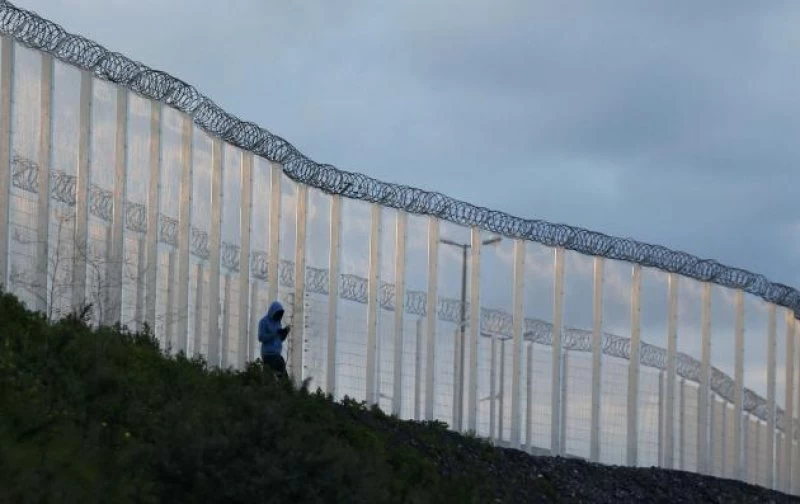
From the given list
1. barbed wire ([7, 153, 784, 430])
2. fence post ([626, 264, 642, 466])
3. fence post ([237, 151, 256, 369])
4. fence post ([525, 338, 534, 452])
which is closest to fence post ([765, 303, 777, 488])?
barbed wire ([7, 153, 784, 430])

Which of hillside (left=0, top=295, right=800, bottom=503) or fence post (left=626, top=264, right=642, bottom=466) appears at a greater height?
fence post (left=626, top=264, right=642, bottom=466)

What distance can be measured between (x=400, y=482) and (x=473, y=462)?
171 inches

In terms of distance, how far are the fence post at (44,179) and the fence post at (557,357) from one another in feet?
32.0

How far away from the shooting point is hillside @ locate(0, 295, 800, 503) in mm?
13062

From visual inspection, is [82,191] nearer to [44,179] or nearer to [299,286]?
[44,179]

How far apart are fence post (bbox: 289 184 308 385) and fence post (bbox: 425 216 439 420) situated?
2099mm

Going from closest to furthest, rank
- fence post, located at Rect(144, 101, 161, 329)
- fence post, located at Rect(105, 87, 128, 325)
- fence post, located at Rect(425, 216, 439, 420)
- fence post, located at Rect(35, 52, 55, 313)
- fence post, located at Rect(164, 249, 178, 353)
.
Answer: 1. fence post, located at Rect(35, 52, 55, 313)
2. fence post, located at Rect(105, 87, 128, 325)
3. fence post, located at Rect(144, 101, 161, 329)
4. fence post, located at Rect(164, 249, 178, 353)
5. fence post, located at Rect(425, 216, 439, 420)

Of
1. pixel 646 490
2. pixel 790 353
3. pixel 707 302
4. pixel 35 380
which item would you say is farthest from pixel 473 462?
pixel 790 353

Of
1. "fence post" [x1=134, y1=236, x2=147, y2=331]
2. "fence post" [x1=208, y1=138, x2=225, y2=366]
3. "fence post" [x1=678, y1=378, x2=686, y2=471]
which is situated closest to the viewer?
"fence post" [x1=134, y1=236, x2=147, y2=331]

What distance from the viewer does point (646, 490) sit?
83.4 feet

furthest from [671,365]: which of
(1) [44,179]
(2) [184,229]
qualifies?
(1) [44,179]

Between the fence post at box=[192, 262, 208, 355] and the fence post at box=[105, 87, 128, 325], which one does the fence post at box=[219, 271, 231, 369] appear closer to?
the fence post at box=[192, 262, 208, 355]

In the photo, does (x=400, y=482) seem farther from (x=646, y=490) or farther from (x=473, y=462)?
(x=646, y=490)

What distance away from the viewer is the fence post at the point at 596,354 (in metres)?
30.5
